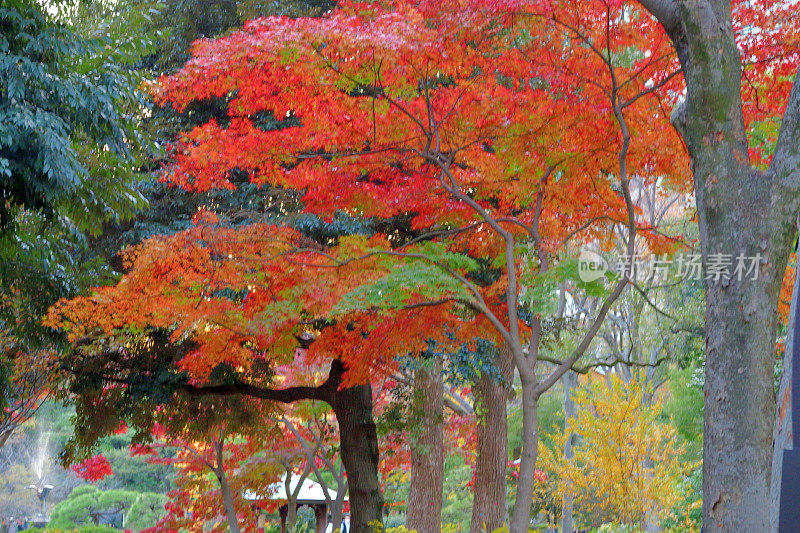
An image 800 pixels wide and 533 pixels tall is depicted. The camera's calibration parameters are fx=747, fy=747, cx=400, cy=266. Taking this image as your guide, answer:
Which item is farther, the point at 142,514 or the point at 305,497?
the point at 142,514

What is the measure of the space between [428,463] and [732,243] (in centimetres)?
787

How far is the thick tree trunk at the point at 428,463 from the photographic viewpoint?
11242mm

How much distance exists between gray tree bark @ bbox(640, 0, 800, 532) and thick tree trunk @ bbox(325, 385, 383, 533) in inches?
249

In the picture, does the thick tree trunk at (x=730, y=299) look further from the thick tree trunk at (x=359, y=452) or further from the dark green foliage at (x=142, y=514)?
the dark green foliage at (x=142, y=514)

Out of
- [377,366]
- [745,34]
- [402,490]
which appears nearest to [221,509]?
[402,490]

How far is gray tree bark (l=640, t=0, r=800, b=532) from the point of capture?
4.20 meters

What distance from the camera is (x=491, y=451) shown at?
35.5 feet

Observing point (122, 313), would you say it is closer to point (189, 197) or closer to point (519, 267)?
point (189, 197)

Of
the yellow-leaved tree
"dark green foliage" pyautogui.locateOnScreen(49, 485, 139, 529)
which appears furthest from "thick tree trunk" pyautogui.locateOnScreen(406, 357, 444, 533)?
"dark green foliage" pyautogui.locateOnScreen(49, 485, 139, 529)

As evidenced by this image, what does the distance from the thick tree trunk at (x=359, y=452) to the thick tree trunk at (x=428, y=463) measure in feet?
3.45

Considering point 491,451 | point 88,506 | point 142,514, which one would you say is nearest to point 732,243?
point 491,451

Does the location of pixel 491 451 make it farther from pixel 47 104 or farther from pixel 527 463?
pixel 47 104

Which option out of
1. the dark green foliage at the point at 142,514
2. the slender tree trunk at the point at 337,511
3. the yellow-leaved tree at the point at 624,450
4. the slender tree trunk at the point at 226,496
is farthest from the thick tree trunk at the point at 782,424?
the dark green foliage at the point at 142,514

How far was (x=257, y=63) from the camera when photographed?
6773 mm
